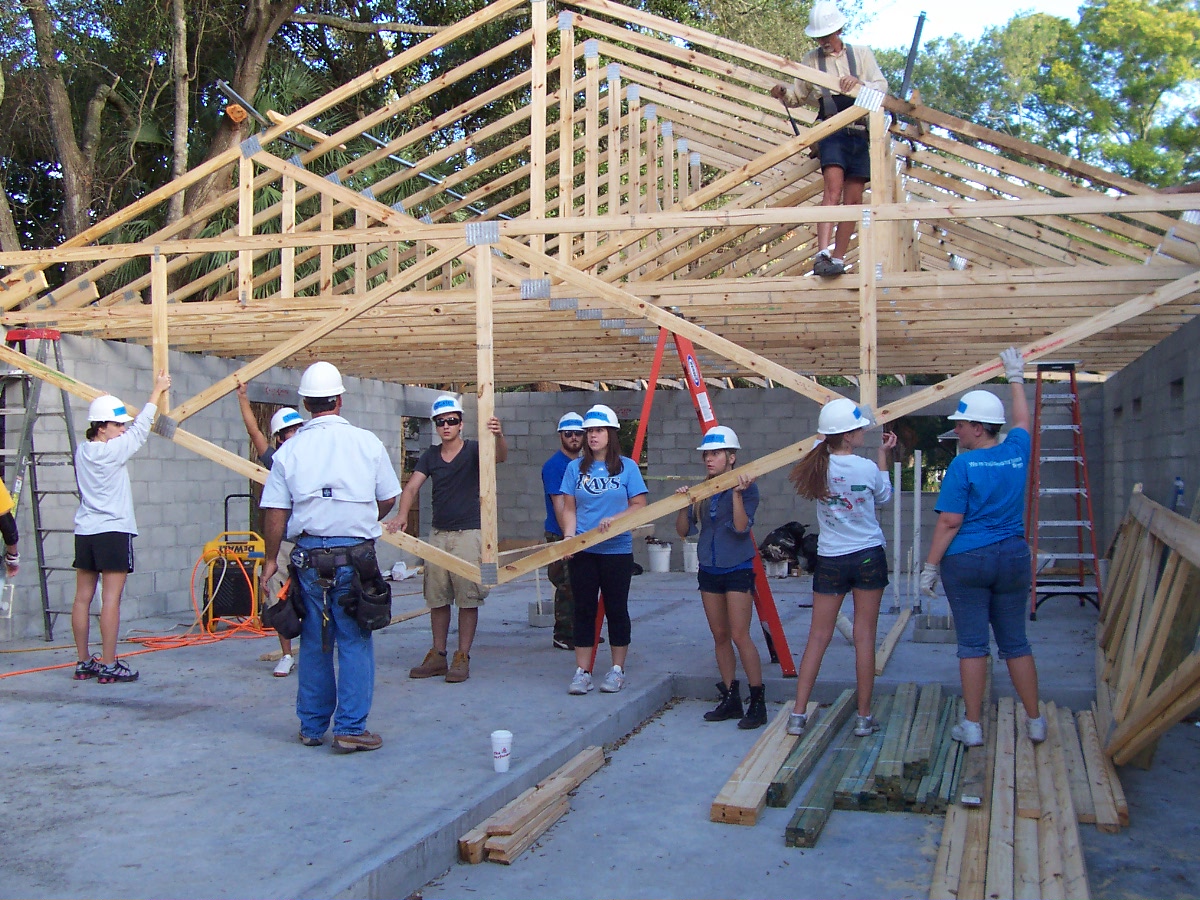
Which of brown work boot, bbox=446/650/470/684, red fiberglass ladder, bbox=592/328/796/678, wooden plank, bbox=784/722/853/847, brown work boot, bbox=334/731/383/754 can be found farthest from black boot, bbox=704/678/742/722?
brown work boot, bbox=334/731/383/754

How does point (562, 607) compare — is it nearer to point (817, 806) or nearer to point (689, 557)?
point (817, 806)

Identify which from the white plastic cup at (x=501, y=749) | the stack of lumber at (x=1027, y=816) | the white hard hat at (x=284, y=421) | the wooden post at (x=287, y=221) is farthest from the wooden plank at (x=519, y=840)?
the wooden post at (x=287, y=221)

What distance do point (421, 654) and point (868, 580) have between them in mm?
3421

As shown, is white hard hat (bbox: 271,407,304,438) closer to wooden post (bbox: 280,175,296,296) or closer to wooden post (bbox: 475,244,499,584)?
wooden post (bbox: 475,244,499,584)

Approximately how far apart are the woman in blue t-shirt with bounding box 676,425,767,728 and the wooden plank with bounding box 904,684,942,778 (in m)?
0.80

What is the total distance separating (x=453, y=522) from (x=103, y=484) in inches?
79.4

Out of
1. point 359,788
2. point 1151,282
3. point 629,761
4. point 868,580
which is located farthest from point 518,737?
point 1151,282

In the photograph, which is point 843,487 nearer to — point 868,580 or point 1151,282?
point 868,580

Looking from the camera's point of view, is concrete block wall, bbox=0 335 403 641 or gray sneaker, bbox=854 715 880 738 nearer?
gray sneaker, bbox=854 715 880 738

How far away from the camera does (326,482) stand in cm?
467

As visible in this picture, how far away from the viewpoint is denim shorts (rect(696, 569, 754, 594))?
18.3 ft

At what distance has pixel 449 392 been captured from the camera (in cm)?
1534

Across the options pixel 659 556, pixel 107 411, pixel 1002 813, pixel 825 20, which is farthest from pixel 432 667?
pixel 659 556

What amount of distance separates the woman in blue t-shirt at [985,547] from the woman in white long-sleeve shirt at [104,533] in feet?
14.8
